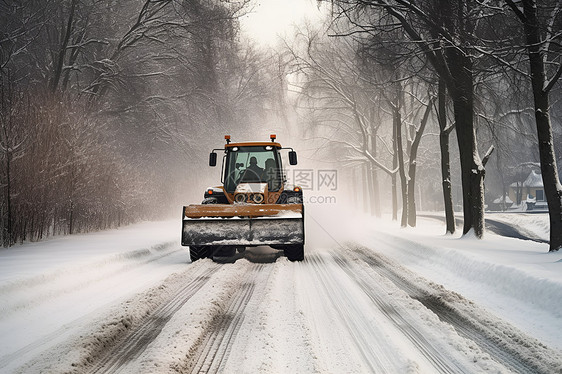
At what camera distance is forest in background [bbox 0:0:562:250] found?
998 centimetres

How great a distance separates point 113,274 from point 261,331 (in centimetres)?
446

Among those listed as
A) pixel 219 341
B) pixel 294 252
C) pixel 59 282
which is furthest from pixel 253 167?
pixel 219 341

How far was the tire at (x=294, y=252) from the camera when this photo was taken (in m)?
9.45

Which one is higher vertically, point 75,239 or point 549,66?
point 549,66

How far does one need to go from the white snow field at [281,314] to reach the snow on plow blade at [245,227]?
0.54 metres

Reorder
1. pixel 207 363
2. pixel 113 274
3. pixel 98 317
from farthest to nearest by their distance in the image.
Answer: pixel 113 274 < pixel 98 317 < pixel 207 363

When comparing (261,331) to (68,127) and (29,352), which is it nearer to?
(29,352)

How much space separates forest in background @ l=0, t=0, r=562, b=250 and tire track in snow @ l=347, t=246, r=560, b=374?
3.95 meters

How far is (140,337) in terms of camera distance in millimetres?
4469

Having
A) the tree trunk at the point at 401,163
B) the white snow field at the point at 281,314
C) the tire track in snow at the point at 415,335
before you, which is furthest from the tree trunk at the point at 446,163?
the tire track in snow at the point at 415,335

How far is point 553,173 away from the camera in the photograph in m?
8.70

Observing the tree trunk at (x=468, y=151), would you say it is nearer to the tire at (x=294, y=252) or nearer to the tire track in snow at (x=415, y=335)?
the tire at (x=294, y=252)

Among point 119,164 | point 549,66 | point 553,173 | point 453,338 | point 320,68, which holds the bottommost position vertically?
point 453,338

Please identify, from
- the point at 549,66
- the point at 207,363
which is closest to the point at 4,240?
the point at 207,363
